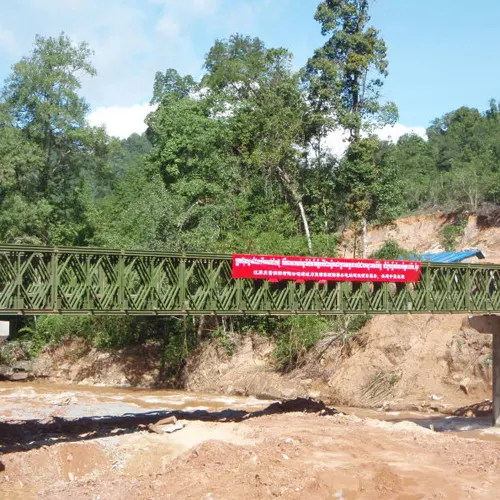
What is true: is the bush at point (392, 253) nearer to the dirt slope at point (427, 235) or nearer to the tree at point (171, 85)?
the dirt slope at point (427, 235)

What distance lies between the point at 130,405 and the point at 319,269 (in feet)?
46.8

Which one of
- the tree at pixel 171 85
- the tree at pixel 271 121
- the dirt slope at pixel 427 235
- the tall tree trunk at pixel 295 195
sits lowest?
the dirt slope at pixel 427 235

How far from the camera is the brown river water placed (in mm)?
A: 31562

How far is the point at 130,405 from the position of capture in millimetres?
36875

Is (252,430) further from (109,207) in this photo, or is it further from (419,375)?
(109,207)

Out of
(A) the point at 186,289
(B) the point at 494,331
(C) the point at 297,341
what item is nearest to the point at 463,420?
(B) the point at 494,331

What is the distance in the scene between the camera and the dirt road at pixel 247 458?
68.5ft

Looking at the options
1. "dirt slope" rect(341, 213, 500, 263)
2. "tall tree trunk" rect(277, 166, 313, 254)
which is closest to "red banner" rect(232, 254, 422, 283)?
"tall tree trunk" rect(277, 166, 313, 254)

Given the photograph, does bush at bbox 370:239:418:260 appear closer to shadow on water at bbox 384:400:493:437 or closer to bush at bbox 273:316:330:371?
bush at bbox 273:316:330:371

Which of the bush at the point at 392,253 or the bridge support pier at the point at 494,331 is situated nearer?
the bridge support pier at the point at 494,331

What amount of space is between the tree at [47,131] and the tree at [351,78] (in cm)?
1721

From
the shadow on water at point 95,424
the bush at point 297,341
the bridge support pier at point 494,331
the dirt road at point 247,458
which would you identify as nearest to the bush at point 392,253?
the bush at point 297,341

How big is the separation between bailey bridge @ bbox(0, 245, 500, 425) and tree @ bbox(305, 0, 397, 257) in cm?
1756

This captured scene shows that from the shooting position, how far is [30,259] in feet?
77.6
